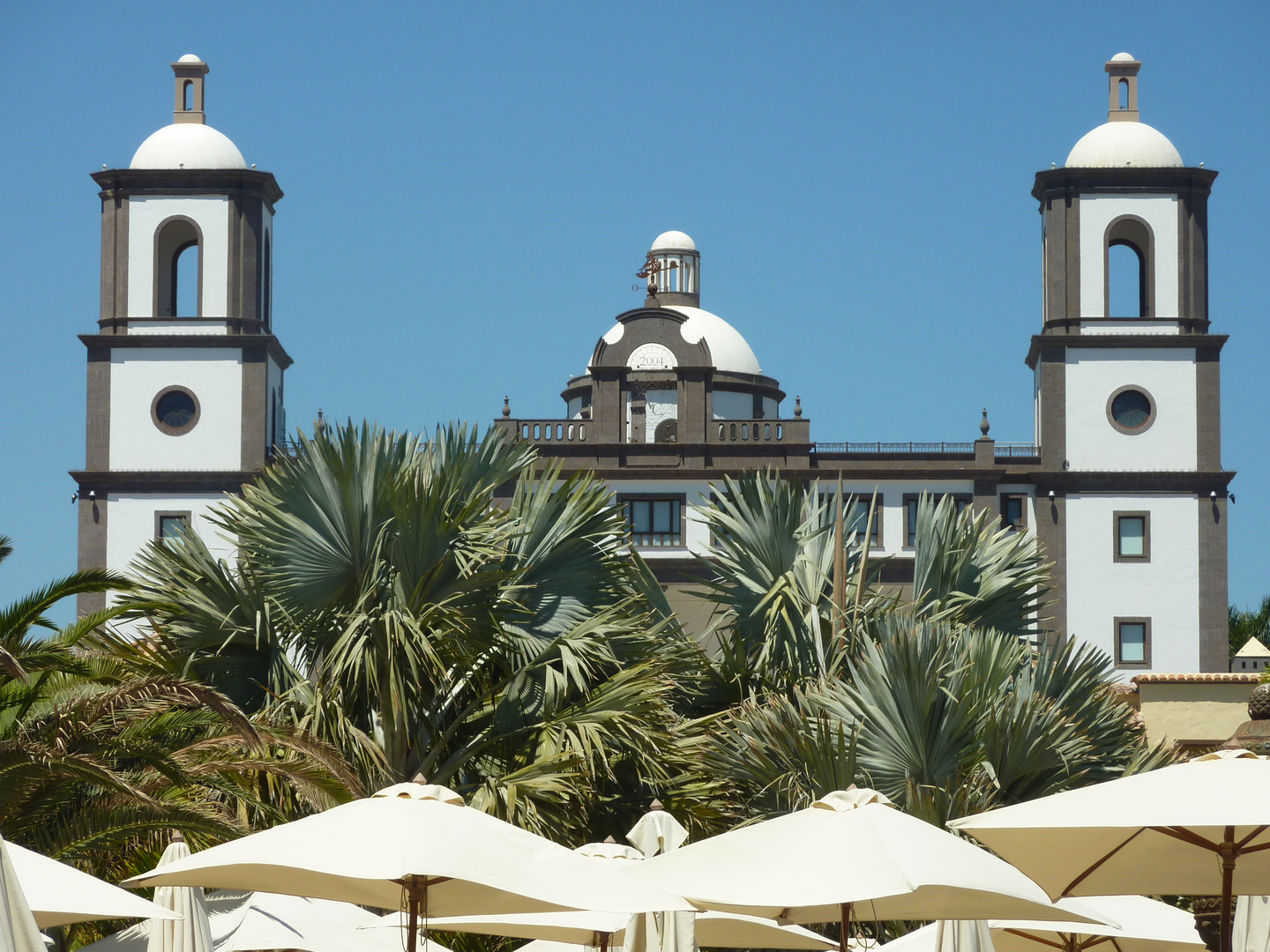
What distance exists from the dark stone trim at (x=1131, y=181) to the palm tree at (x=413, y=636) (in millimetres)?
43878

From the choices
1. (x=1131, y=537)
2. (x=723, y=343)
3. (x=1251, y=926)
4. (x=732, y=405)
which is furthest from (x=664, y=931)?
(x=723, y=343)

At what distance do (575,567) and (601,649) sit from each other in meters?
1.18

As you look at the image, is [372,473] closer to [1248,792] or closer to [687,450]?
[1248,792]

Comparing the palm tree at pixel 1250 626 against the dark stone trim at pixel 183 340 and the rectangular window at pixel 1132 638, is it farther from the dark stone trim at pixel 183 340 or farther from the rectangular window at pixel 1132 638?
the dark stone trim at pixel 183 340

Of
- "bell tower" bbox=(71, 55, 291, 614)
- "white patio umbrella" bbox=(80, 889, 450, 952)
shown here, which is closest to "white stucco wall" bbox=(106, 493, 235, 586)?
"bell tower" bbox=(71, 55, 291, 614)

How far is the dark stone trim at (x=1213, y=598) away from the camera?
5519cm

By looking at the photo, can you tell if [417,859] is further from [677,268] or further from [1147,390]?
[677,268]

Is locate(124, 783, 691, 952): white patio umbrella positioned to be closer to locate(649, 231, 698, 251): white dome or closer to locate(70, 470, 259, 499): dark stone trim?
locate(70, 470, 259, 499): dark stone trim

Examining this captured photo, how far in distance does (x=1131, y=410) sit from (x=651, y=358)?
1496cm

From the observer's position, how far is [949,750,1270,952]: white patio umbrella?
8609 millimetres

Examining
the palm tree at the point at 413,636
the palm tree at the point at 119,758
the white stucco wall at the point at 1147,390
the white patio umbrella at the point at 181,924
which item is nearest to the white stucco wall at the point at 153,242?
the white stucco wall at the point at 1147,390

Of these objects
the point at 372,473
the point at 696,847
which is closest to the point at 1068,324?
the point at 372,473

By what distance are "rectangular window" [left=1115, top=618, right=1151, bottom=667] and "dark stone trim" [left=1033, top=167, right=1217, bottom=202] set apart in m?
12.9

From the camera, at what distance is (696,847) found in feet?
33.1
